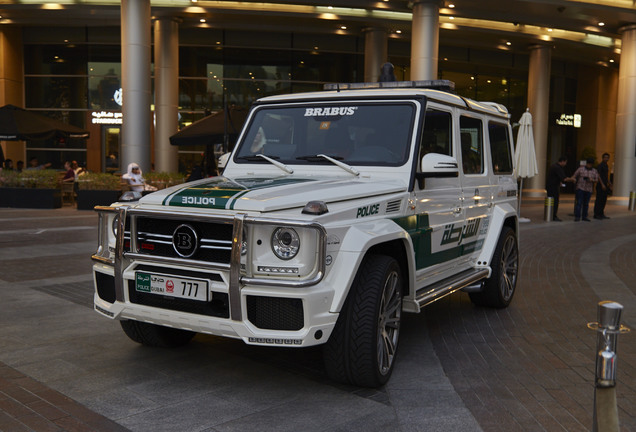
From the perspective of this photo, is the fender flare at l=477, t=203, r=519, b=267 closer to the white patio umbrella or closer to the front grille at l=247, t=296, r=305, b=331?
the front grille at l=247, t=296, r=305, b=331

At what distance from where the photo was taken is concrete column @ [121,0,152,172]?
19.5m

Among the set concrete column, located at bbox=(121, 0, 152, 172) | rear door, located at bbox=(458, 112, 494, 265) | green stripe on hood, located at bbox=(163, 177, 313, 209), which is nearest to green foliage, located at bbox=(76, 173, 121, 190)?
concrete column, located at bbox=(121, 0, 152, 172)

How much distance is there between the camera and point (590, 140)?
37469 mm

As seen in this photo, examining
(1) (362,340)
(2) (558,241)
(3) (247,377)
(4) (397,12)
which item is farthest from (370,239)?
(4) (397,12)

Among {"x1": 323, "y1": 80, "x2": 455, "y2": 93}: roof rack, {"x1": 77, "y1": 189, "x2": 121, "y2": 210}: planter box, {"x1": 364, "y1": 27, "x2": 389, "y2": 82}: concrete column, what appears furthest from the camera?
{"x1": 364, "y1": 27, "x2": 389, "y2": 82}: concrete column

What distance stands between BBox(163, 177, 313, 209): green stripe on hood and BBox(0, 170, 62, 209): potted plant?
16.0 metres

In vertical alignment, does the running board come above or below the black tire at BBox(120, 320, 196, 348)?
above

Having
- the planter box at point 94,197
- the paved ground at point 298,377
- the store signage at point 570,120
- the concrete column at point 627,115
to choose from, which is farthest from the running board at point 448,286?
the store signage at point 570,120

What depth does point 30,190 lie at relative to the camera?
1914cm

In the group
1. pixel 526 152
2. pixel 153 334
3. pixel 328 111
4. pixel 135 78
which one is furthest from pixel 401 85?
pixel 135 78

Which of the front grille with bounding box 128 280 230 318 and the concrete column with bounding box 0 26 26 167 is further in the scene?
the concrete column with bounding box 0 26 26 167

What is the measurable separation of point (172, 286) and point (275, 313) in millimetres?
752

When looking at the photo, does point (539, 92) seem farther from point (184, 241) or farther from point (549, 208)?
point (184, 241)

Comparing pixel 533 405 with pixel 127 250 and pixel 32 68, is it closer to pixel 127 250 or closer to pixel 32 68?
pixel 127 250
